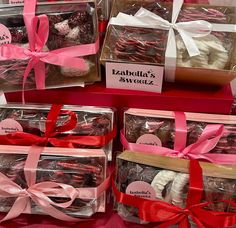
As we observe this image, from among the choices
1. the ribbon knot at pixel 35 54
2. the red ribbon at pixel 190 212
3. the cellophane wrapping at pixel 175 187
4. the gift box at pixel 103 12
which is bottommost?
the red ribbon at pixel 190 212

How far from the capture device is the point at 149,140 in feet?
3.05

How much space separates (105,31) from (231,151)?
0.51m

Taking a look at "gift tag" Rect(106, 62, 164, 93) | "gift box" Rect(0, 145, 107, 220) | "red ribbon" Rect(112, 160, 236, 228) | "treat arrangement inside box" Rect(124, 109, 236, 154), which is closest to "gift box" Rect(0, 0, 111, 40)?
"gift tag" Rect(106, 62, 164, 93)

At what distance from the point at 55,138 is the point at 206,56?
0.46 metres

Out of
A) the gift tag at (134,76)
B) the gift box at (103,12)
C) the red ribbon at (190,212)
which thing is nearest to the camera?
the red ribbon at (190,212)

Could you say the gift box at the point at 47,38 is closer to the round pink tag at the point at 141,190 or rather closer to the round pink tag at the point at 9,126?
the round pink tag at the point at 9,126

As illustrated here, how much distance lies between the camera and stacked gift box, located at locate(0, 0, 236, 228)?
2.76 ft

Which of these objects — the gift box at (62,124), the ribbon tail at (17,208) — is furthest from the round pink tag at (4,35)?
the ribbon tail at (17,208)

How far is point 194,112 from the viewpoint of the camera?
0.98m

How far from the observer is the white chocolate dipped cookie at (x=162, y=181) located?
0.83m

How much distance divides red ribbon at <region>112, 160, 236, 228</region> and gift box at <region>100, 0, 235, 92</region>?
0.25 metres

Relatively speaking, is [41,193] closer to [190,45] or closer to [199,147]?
[199,147]

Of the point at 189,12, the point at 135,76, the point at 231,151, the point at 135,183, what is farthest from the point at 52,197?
the point at 189,12

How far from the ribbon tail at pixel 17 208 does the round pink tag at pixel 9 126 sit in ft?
0.63
